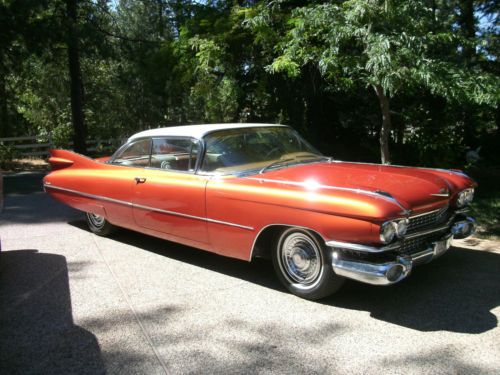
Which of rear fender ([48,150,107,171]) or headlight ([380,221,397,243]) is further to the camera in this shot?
rear fender ([48,150,107,171])

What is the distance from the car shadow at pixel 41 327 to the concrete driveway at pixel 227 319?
0.04 ft

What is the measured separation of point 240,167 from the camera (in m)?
4.49

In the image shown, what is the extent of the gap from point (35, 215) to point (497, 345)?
689 centimetres

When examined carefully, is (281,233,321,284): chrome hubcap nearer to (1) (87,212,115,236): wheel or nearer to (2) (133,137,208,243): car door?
(2) (133,137,208,243): car door

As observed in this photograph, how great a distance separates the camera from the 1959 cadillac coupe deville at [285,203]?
11.1 feet

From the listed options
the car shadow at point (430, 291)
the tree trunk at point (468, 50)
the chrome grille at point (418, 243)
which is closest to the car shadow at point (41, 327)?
the car shadow at point (430, 291)

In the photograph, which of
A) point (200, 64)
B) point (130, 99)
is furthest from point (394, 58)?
point (130, 99)

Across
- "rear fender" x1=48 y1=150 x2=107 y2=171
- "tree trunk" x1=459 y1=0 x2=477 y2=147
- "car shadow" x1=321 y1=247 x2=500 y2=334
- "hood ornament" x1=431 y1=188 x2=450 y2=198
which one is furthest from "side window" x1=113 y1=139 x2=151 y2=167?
"tree trunk" x1=459 y1=0 x2=477 y2=147

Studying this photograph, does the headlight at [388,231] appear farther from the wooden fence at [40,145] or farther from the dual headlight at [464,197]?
the wooden fence at [40,145]

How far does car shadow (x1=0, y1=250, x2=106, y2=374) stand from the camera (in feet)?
9.83

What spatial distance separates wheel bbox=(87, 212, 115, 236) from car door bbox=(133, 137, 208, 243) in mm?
1004

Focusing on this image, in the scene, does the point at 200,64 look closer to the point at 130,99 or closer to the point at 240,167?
the point at 240,167

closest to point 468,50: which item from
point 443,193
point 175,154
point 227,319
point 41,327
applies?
point 443,193

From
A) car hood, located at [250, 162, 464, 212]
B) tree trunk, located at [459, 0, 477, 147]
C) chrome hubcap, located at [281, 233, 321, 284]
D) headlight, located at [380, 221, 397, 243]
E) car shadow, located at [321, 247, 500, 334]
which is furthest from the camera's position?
tree trunk, located at [459, 0, 477, 147]
